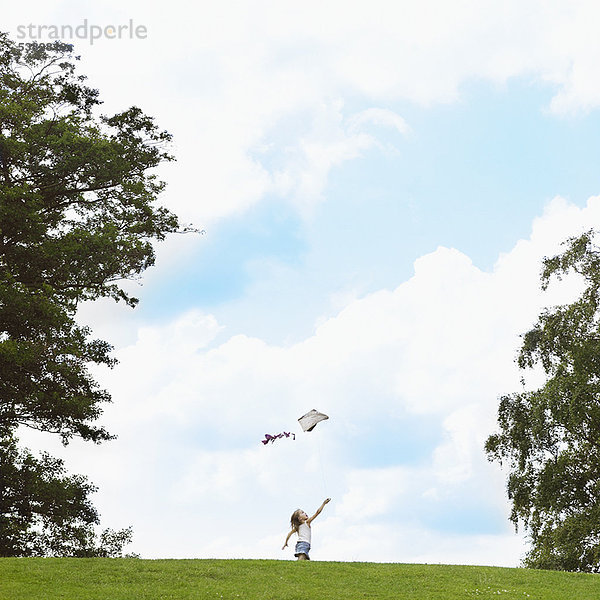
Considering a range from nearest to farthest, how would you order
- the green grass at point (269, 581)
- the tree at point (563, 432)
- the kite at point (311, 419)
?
the green grass at point (269, 581) → the kite at point (311, 419) → the tree at point (563, 432)

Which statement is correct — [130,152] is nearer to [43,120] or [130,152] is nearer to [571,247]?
[43,120]

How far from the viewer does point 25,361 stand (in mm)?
25297

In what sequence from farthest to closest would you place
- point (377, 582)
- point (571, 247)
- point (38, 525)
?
1. point (571, 247)
2. point (38, 525)
3. point (377, 582)

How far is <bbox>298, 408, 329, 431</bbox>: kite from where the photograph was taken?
2064cm

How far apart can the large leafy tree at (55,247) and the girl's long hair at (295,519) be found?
32.2 feet

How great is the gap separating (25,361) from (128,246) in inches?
222

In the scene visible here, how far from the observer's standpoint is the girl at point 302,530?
21.0m

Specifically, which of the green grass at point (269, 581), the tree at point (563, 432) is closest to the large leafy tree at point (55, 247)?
the green grass at point (269, 581)

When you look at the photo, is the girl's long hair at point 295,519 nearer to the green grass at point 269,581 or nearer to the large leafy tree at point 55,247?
the green grass at point 269,581

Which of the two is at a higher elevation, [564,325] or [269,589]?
[564,325]

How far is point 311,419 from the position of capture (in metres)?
20.8

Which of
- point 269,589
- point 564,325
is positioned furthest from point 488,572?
point 564,325

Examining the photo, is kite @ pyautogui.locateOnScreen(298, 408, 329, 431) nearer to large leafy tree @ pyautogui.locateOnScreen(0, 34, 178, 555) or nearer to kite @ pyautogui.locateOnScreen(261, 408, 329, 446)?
kite @ pyautogui.locateOnScreen(261, 408, 329, 446)

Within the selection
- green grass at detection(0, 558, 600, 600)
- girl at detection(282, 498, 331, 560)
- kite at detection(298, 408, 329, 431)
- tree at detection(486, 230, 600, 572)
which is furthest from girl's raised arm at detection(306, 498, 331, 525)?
tree at detection(486, 230, 600, 572)
